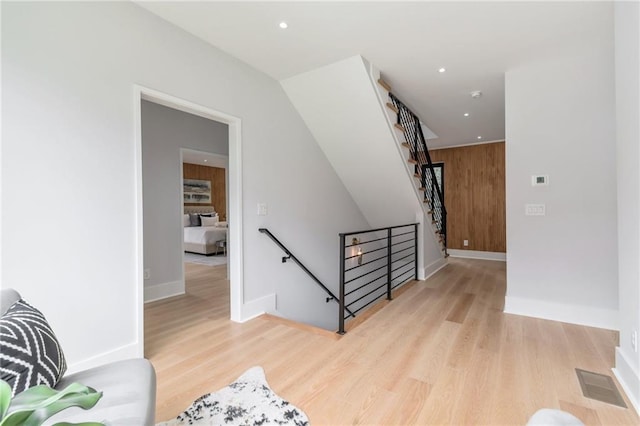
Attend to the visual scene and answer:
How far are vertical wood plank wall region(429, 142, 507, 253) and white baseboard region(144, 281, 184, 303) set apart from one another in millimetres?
5941

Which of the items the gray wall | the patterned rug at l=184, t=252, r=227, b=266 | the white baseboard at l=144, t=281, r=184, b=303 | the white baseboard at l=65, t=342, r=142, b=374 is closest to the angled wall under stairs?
the gray wall

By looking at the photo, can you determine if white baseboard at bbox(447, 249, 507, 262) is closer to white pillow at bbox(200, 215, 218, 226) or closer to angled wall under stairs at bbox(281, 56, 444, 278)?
angled wall under stairs at bbox(281, 56, 444, 278)

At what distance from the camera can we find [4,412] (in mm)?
542

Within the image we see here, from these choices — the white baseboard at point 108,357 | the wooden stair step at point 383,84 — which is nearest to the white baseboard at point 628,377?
the wooden stair step at point 383,84

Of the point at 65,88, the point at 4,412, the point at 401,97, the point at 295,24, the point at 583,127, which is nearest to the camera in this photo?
the point at 4,412

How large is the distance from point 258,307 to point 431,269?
3.20 metres

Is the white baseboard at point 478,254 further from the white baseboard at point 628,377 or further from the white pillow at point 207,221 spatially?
the white pillow at point 207,221

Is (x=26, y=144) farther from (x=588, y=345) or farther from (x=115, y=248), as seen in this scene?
(x=588, y=345)

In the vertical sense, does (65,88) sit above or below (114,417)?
above

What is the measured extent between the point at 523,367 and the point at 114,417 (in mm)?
2427

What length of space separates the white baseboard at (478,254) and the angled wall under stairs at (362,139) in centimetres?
226

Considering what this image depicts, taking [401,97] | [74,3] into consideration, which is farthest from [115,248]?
[401,97]

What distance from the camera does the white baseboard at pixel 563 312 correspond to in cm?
281

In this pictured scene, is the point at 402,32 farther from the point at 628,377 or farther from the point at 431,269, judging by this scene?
the point at 431,269
